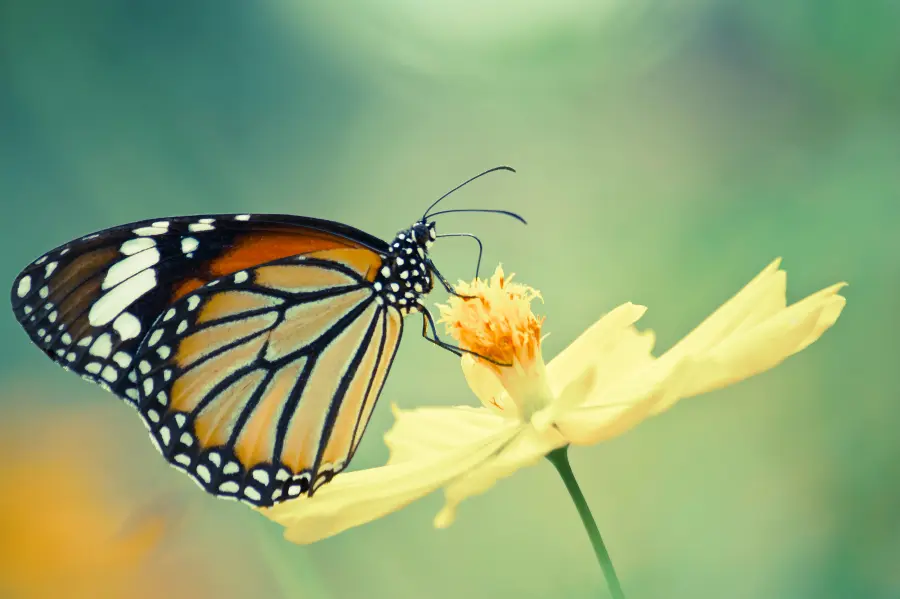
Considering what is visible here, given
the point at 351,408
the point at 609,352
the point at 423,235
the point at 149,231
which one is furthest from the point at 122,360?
the point at 609,352

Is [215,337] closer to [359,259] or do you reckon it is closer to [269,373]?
[269,373]

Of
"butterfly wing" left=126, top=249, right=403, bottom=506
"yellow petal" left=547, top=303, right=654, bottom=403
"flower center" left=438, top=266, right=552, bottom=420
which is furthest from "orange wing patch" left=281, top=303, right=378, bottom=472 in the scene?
"yellow petal" left=547, top=303, right=654, bottom=403

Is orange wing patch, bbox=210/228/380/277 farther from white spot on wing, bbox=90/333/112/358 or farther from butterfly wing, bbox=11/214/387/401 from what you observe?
white spot on wing, bbox=90/333/112/358

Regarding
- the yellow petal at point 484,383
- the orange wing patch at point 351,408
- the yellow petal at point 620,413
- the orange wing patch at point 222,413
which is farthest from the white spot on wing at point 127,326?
the yellow petal at point 620,413

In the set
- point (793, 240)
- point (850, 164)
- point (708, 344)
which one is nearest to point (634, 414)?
point (708, 344)

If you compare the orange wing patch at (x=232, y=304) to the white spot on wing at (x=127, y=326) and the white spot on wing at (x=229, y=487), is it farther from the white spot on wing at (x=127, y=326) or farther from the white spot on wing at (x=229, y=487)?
the white spot on wing at (x=229, y=487)

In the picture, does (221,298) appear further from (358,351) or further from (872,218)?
(872,218)
